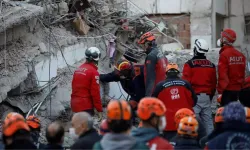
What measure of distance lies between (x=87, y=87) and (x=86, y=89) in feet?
0.13

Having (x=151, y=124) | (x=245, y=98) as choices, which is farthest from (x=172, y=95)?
(x=151, y=124)

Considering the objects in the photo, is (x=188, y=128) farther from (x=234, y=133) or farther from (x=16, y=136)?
(x=16, y=136)

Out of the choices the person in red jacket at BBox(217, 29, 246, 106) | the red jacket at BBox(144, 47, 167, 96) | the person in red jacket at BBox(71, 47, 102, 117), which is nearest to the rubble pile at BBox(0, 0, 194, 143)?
the person in red jacket at BBox(71, 47, 102, 117)

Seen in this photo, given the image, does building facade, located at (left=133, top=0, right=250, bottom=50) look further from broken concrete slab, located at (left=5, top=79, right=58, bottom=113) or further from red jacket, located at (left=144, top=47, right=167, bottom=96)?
red jacket, located at (left=144, top=47, right=167, bottom=96)

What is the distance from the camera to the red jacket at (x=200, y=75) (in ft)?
28.9

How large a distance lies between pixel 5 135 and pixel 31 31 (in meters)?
5.49

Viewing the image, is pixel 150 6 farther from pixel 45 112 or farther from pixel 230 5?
pixel 45 112

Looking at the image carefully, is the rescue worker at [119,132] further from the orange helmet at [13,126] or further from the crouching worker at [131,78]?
the crouching worker at [131,78]

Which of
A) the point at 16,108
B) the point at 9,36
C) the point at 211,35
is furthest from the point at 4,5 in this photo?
the point at 211,35

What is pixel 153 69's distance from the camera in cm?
901

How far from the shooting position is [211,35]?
15.5 m

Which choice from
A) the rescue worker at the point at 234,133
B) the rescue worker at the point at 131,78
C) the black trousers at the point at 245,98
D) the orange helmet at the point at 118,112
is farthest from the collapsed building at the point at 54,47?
the rescue worker at the point at 234,133

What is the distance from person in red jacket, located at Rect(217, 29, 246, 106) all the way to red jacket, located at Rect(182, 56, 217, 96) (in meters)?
0.19

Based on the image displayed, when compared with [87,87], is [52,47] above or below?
above
